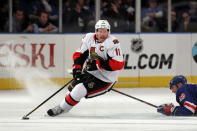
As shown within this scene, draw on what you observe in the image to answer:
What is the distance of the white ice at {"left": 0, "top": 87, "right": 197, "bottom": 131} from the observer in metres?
5.38

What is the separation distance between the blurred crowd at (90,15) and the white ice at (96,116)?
1.97 metres

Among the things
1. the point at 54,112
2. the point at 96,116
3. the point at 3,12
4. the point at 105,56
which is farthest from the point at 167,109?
the point at 3,12

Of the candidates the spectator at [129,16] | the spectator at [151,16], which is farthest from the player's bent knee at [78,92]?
the spectator at [151,16]

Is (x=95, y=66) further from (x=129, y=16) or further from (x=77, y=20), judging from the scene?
(x=129, y=16)

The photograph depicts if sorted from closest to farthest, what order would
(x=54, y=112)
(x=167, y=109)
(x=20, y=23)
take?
1. (x=54, y=112)
2. (x=167, y=109)
3. (x=20, y=23)

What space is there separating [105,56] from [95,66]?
6.9 inches

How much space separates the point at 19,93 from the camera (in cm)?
883

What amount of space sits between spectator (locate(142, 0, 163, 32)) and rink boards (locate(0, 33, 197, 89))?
0.91 meters

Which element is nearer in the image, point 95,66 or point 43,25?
point 95,66

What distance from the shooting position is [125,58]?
976cm

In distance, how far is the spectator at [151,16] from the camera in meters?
10.7

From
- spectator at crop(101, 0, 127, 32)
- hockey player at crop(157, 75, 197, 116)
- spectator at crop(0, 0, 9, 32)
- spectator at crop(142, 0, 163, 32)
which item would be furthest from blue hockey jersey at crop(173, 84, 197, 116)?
spectator at crop(0, 0, 9, 32)

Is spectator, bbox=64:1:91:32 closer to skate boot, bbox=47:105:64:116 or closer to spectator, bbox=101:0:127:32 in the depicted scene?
spectator, bbox=101:0:127:32

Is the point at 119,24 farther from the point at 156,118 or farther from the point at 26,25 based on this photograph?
the point at 156,118
